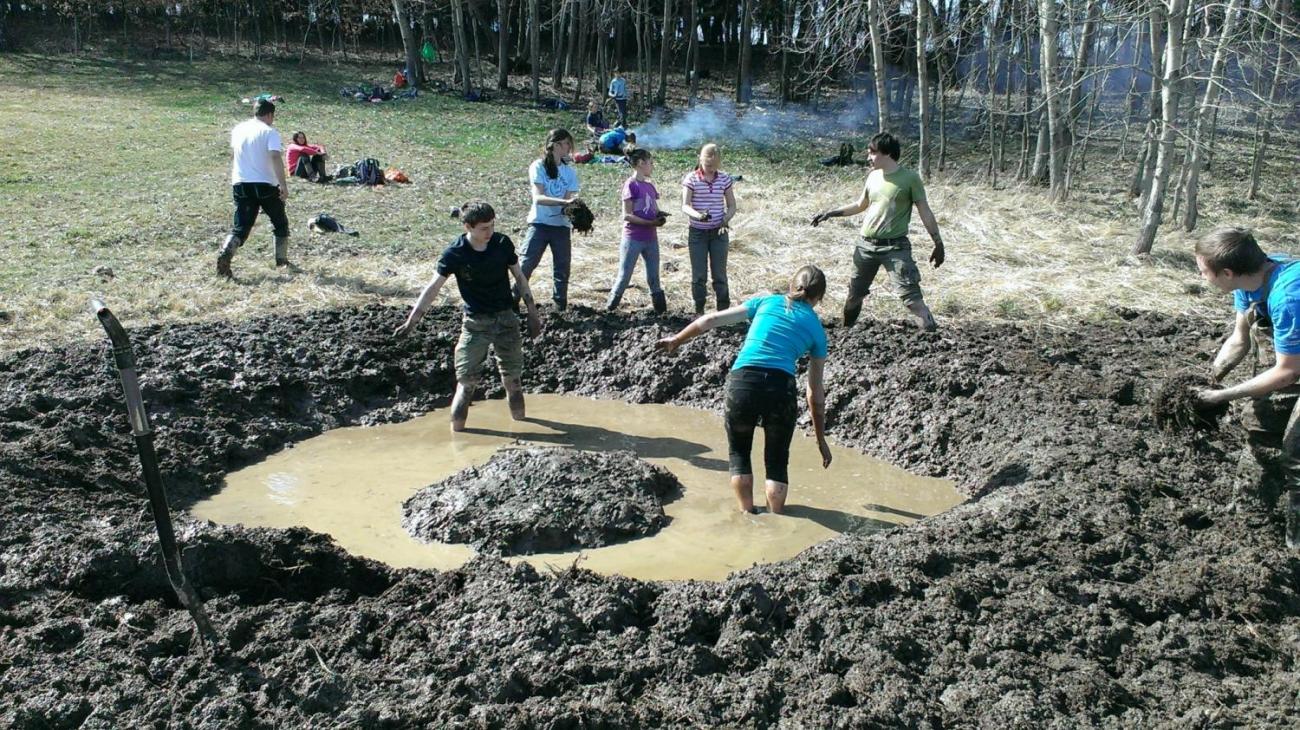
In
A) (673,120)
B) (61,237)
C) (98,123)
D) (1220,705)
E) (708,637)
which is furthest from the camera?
(673,120)

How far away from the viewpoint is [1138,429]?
23.3ft

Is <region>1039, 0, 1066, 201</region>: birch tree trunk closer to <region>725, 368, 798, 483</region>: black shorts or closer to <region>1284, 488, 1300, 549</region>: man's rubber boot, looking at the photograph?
<region>725, 368, 798, 483</region>: black shorts

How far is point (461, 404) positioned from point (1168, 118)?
883 centimetres

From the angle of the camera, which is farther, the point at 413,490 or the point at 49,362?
the point at 49,362

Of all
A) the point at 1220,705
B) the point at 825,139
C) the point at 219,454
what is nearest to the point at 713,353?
the point at 219,454

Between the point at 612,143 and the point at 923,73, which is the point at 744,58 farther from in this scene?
the point at 923,73

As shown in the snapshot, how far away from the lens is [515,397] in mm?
8367

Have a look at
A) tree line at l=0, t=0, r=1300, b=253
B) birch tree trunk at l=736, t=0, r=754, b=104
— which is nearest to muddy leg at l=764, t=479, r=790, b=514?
tree line at l=0, t=0, r=1300, b=253

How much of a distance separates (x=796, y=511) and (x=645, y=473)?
980 millimetres

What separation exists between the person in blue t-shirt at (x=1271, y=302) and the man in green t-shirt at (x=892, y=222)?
348 centimetres

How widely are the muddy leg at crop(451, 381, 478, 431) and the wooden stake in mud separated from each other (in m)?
3.62

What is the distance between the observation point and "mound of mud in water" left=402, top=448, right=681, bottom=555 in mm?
6254

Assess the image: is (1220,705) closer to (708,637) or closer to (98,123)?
(708,637)

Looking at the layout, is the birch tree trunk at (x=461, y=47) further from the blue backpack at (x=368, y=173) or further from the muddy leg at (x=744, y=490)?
the muddy leg at (x=744, y=490)
